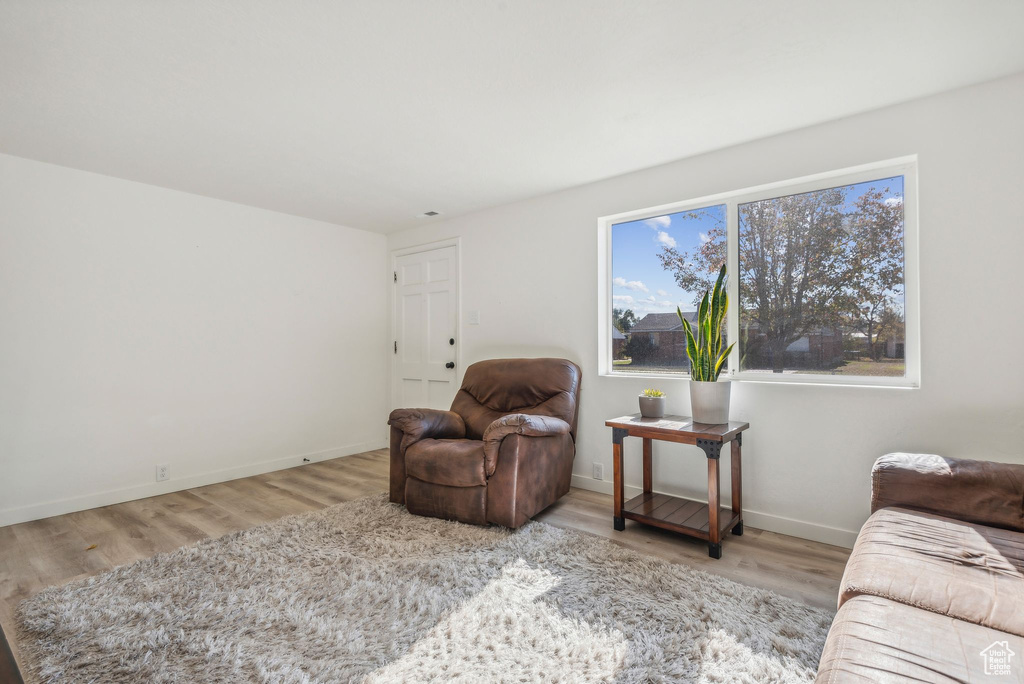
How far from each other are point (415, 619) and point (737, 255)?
8.58 feet

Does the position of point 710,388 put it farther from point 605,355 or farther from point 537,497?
point 537,497

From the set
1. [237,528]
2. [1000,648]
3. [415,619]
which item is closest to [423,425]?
[237,528]

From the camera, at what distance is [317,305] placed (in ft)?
14.6

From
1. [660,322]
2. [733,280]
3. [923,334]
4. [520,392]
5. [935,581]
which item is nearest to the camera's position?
[935,581]

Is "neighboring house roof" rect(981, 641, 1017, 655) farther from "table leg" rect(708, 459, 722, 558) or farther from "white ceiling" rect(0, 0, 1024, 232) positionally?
"white ceiling" rect(0, 0, 1024, 232)

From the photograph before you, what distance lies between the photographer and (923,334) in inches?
90.1

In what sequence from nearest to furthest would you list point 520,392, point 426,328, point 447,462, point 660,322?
point 447,462, point 660,322, point 520,392, point 426,328

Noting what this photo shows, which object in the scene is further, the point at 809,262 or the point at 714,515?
the point at 809,262

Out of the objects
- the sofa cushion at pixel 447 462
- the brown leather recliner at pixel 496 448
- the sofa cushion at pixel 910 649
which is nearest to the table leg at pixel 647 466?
the brown leather recliner at pixel 496 448

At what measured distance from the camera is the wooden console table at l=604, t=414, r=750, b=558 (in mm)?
2350

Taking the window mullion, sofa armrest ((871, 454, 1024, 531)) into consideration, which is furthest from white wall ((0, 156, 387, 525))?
sofa armrest ((871, 454, 1024, 531))

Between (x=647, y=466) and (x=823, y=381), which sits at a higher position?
(x=823, y=381)

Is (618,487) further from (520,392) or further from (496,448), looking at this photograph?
(520,392)

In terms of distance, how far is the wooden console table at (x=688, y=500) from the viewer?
2.35m
